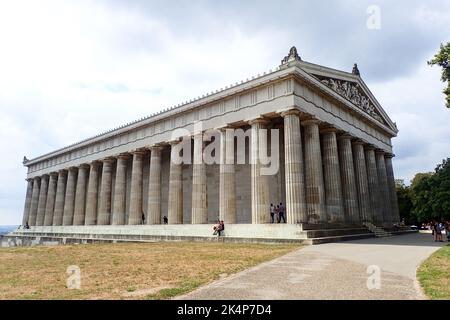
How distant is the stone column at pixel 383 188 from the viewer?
146 ft

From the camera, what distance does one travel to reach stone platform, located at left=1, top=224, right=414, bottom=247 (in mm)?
26016

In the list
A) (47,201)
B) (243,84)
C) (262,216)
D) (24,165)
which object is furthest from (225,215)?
(24,165)

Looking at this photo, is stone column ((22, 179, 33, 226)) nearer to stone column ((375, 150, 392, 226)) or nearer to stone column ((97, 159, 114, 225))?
stone column ((97, 159, 114, 225))

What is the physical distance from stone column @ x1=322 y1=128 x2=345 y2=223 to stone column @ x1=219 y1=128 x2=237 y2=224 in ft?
32.8

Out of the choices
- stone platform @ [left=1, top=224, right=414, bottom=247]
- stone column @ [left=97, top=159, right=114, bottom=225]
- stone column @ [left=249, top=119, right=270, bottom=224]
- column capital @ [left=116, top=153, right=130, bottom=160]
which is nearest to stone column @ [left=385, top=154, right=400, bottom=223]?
stone platform @ [left=1, top=224, right=414, bottom=247]

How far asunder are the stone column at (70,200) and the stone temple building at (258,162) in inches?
13.5

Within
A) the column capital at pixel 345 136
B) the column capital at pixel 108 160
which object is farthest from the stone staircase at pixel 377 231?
the column capital at pixel 108 160

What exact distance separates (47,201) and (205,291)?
2534 inches

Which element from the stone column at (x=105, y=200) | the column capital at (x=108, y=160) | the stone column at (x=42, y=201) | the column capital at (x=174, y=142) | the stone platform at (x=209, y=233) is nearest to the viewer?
the stone platform at (x=209, y=233)

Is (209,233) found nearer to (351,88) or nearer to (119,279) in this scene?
(119,279)

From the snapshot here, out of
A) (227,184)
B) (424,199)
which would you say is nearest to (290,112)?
(227,184)

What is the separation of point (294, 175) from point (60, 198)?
48.3 m

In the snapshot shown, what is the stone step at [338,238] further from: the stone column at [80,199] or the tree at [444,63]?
the stone column at [80,199]
